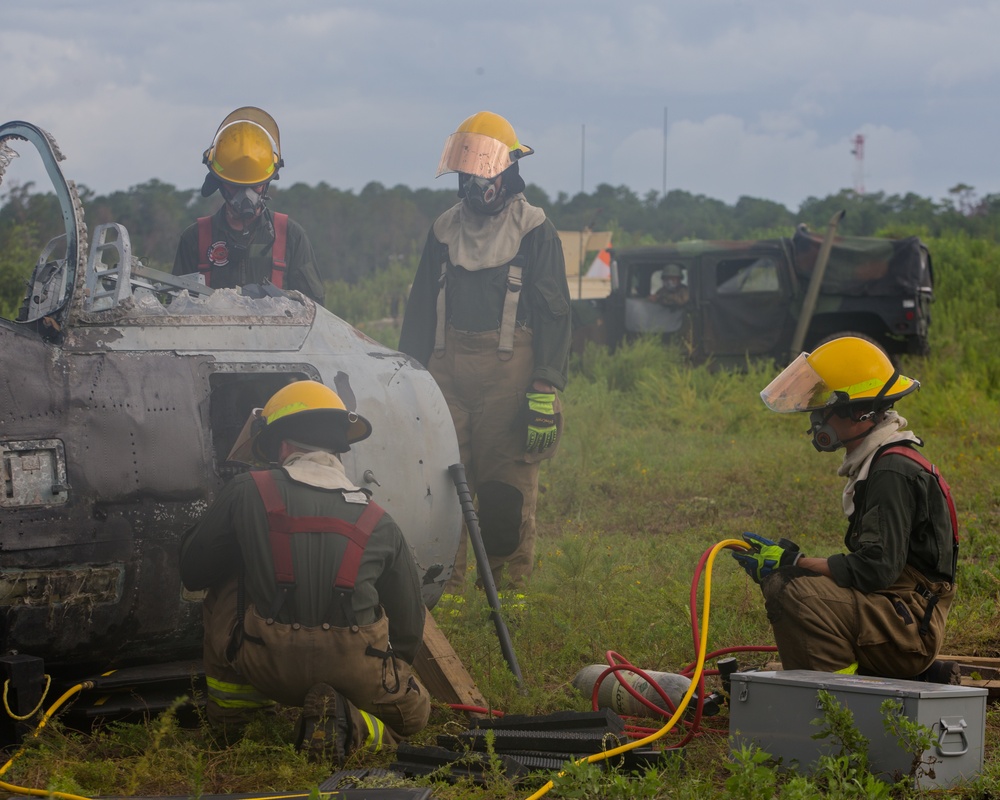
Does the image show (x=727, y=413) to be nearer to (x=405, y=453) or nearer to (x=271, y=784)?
(x=405, y=453)

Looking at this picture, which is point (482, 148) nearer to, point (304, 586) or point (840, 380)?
point (840, 380)

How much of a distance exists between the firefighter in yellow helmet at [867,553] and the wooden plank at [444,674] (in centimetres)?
118

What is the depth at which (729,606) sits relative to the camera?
5766 mm

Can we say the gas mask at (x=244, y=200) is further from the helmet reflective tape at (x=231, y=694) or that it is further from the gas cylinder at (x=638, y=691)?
the gas cylinder at (x=638, y=691)

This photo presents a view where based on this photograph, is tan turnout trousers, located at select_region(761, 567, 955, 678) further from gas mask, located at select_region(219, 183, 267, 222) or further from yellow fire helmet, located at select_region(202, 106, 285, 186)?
yellow fire helmet, located at select_region(202, 106, 285, 186)

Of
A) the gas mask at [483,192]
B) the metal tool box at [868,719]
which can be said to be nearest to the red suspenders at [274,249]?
the gas mask at [483,192]

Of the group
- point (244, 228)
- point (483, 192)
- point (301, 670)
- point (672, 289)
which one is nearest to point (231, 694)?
point (301, 670)

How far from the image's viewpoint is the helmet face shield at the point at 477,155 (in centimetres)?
553

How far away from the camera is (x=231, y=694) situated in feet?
12.8

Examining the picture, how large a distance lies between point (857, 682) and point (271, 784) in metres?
1.85

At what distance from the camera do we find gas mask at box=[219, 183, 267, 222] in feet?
18.2

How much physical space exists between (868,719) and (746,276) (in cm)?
1112

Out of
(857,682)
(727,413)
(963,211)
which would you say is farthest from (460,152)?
(963,211)

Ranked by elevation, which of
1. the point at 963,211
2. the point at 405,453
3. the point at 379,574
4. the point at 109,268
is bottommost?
the point at 379,574
